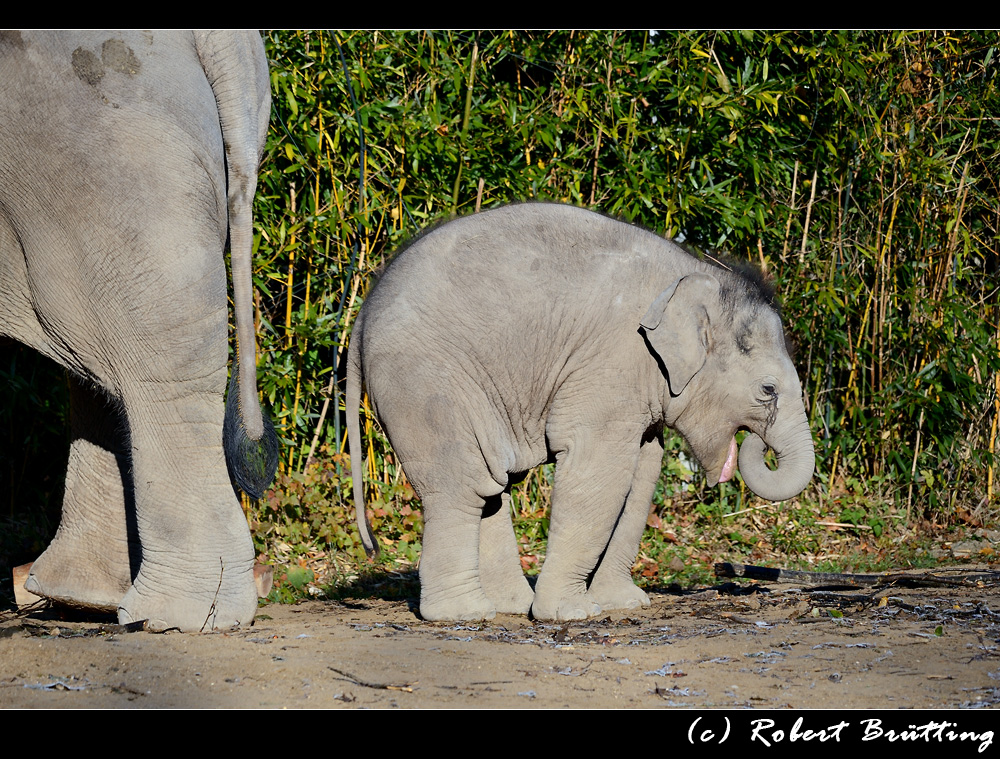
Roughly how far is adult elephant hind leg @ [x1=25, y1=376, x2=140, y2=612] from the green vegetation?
5.97 ft

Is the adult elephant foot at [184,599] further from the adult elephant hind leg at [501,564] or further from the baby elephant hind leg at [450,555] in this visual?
the adult elephant hind leg at [501,564]

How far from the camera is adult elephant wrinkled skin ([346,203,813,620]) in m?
4.80

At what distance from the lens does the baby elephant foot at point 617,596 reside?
5.14 m

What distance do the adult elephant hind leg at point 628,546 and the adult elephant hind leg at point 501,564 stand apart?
320 mm

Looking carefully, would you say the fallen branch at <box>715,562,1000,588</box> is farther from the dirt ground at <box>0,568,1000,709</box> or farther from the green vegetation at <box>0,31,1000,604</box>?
the green vegetation at <box>0,31,1000,604</box>

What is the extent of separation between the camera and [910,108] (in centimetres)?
784

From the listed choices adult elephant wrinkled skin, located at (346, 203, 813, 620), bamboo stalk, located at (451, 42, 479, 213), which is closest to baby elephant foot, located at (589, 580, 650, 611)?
adult elephant wrinkled skin, located at (346, 203, 813, 620)

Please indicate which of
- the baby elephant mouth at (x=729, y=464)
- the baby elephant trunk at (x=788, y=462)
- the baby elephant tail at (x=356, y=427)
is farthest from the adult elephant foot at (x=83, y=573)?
the baby elephant trunk at (x=788, y=462)

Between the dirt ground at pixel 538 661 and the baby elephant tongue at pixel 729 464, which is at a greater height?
the baby elephant tongue at pixel 729 464

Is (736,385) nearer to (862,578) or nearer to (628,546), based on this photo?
(628,546)

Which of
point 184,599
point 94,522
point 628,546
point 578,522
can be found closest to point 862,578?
point 628,546

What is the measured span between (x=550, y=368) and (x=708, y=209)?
2.82 meters

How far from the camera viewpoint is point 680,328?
485 cm

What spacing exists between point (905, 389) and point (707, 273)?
314cm
